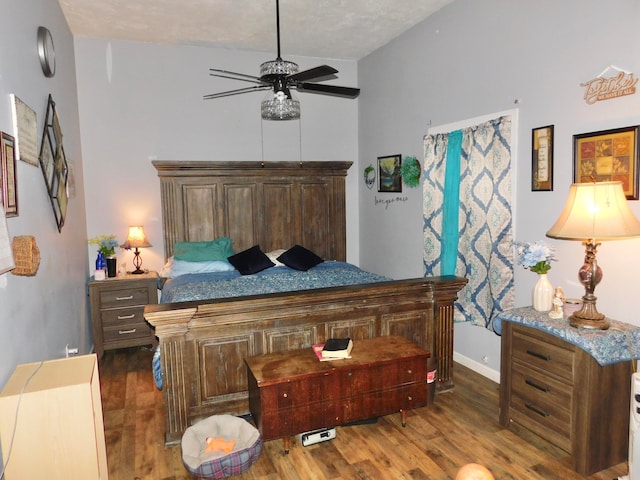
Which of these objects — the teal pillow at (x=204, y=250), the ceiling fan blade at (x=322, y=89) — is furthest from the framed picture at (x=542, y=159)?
the teal pillow at (x=204, y=250)

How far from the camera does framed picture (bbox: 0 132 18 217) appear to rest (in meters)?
2.00

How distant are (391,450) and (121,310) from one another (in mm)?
2964

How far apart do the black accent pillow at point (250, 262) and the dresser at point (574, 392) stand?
253cm

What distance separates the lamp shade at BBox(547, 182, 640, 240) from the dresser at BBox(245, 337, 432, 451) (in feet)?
3.95

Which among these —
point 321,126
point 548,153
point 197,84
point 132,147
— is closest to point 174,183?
point 132,147

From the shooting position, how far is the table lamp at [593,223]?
2316mm

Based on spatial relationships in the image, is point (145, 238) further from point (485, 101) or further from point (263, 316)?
point (485, 101)

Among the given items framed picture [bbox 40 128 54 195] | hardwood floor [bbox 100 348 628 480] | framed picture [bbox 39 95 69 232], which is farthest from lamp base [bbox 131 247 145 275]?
framed picture [bbox 40 128 54 195]

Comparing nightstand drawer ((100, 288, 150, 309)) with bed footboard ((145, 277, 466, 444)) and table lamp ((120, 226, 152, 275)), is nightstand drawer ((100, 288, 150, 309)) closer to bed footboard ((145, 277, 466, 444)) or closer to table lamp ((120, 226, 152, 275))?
table lamp ((120, 226, 152, 275))

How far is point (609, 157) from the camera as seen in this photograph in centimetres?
271

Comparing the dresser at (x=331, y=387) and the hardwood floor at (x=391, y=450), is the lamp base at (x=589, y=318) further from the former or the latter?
the dresser at (x=331, y=387)

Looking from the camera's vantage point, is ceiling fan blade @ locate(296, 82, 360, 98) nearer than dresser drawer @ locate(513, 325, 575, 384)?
No

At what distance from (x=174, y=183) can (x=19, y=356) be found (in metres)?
3.08

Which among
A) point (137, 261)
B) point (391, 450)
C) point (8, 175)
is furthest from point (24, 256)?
point (137, 261)
